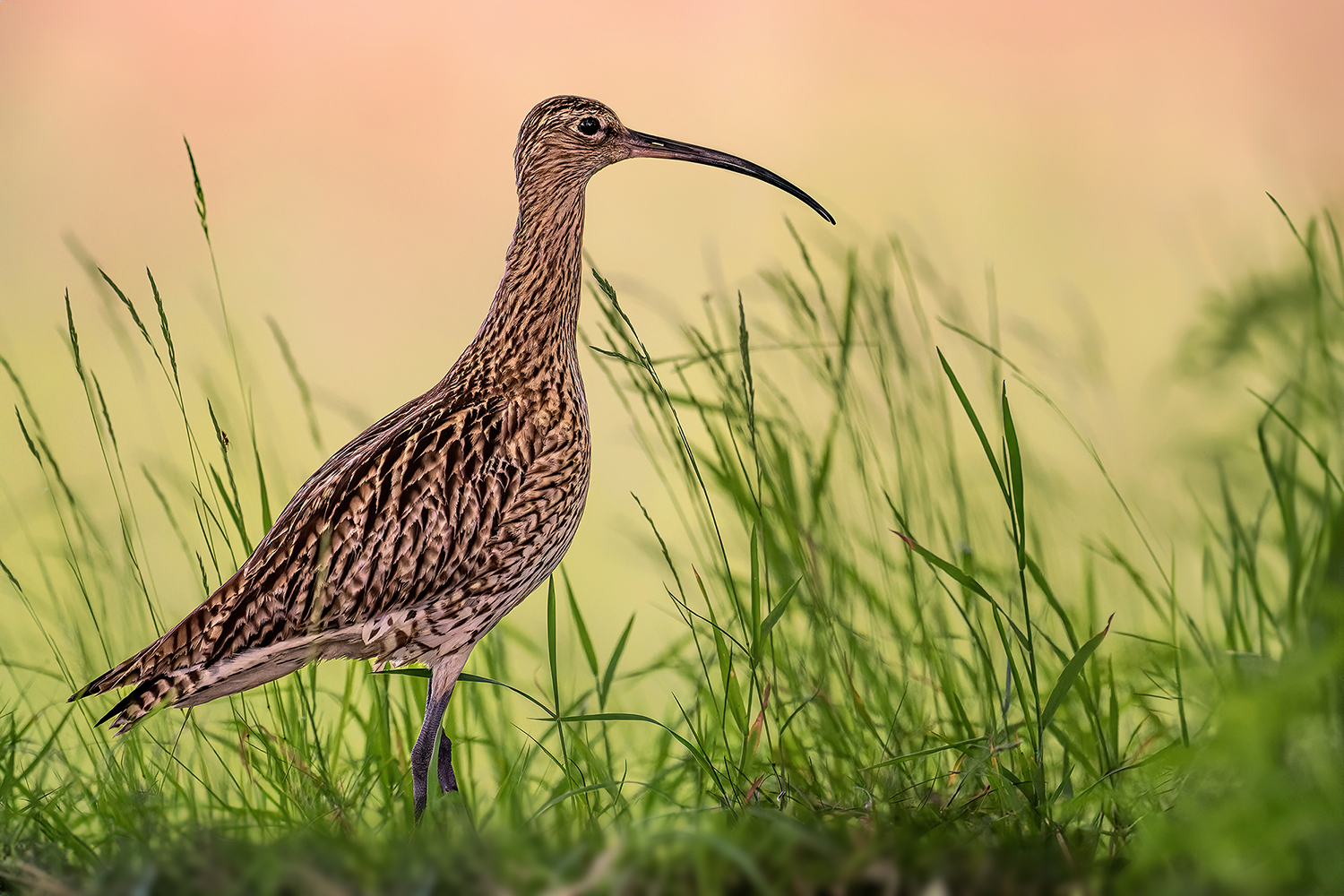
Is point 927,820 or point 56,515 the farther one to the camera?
point 56,515

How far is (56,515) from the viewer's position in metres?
2.33

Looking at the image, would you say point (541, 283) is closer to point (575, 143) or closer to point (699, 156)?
point (575, 143)

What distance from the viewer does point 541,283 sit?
7.39ft

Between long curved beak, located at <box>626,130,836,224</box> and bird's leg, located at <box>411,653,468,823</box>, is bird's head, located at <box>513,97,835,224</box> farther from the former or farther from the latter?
bird's leg, located at <box>411,653,468,823</box>

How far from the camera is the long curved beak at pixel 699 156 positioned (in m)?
2.39

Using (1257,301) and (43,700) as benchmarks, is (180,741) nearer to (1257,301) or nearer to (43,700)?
(43,700)

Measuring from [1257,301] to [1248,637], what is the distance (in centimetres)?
60

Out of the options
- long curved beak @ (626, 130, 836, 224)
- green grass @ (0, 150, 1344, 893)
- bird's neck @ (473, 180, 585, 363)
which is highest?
long curved beak @ (626, 130, 836, 224)

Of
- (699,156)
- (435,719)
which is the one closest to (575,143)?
(699,156)

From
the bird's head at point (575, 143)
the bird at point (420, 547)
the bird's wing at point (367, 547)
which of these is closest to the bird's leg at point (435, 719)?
the bird at point (420, 547)

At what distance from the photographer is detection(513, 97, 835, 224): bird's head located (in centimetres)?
236

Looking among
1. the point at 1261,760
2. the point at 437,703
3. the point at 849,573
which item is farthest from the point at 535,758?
the point at 1261,760

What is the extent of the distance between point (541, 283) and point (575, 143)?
0.36 metres

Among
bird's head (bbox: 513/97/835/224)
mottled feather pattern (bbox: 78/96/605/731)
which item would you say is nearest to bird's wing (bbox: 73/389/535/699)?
mottled feather pattern (bbox: 78/96/605/731)
